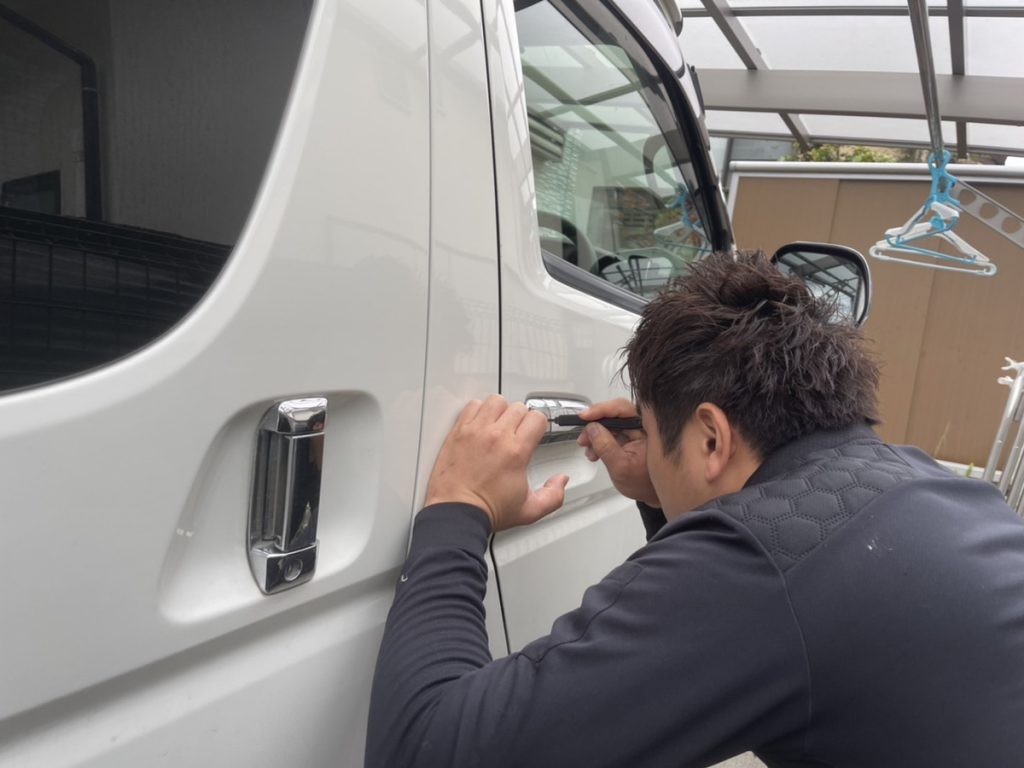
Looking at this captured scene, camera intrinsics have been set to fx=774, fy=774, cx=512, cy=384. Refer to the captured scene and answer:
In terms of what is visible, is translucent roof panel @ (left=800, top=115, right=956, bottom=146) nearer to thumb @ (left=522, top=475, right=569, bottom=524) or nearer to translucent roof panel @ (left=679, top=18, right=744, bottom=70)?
translucent roof panel @ (left=679, top=18, right=744, bottom=70)

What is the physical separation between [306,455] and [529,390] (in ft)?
1.58

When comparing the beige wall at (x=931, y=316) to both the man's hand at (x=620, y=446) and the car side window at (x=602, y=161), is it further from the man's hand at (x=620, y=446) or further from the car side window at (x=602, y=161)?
the man's hand at (x=620, y=446)

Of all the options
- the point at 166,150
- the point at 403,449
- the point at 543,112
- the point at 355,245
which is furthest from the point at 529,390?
the point at 166,150

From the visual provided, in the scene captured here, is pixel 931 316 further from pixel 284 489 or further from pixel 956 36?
pixel 284 489

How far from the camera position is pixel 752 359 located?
1.03 m

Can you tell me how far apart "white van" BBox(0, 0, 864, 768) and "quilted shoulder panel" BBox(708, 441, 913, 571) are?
0.40 meters

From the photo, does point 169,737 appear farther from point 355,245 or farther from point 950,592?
point 950,592

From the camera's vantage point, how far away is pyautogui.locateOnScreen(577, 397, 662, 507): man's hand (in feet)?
4.33

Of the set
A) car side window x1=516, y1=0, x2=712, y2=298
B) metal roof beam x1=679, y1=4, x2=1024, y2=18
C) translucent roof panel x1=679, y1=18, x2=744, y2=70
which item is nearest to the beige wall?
translucent roof panel x1=679, y1=18, x2=744, y2=70

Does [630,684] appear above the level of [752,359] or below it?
below

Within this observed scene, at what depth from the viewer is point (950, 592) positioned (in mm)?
859

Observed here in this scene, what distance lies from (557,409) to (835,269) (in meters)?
1.60

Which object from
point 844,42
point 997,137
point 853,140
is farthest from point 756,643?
point 853,140

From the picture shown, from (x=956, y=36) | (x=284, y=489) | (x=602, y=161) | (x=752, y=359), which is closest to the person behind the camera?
(x=284, y=489)
